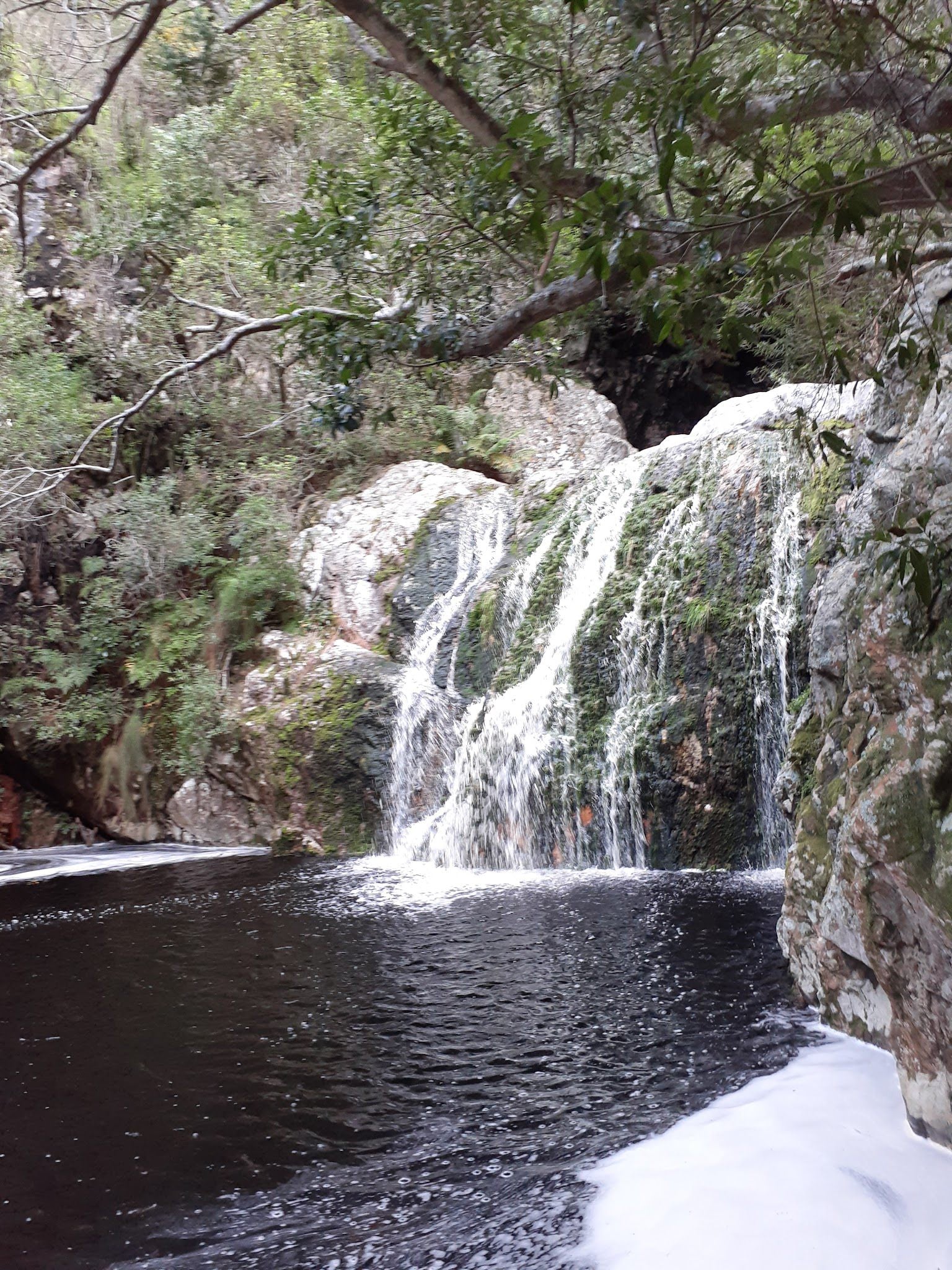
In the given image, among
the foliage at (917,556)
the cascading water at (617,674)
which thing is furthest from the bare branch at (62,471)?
the foliage at (917,556)

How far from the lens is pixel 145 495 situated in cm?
1298

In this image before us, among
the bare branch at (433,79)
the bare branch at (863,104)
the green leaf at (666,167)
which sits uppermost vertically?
the bare branch at (433,79)

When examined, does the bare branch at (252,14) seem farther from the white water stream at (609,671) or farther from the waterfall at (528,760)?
the waterfall at (528,760)

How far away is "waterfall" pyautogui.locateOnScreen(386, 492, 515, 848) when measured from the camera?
10.2m

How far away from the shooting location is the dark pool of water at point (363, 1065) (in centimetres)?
330

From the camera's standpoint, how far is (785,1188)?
3256mm

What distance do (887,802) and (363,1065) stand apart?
2.65 m

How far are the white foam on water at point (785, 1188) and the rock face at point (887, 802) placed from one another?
206 mm

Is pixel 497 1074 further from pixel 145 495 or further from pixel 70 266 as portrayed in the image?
pixel 70 266

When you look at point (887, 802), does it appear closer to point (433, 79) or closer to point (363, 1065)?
point (363, 1065)

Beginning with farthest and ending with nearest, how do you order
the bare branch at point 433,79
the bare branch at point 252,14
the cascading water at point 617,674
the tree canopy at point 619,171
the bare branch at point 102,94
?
the cascading water at point 617,674 < the bare branch at point 252,14 < the bare branch at point 433,79 < the bare branch at point 102,94 < the tree canopy at point 619,171

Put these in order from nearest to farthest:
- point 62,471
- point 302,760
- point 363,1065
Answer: point 363,1065
point 302,760
point 62,471

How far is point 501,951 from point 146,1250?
3.04 metres

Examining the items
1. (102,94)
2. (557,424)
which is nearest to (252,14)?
(102,94)
